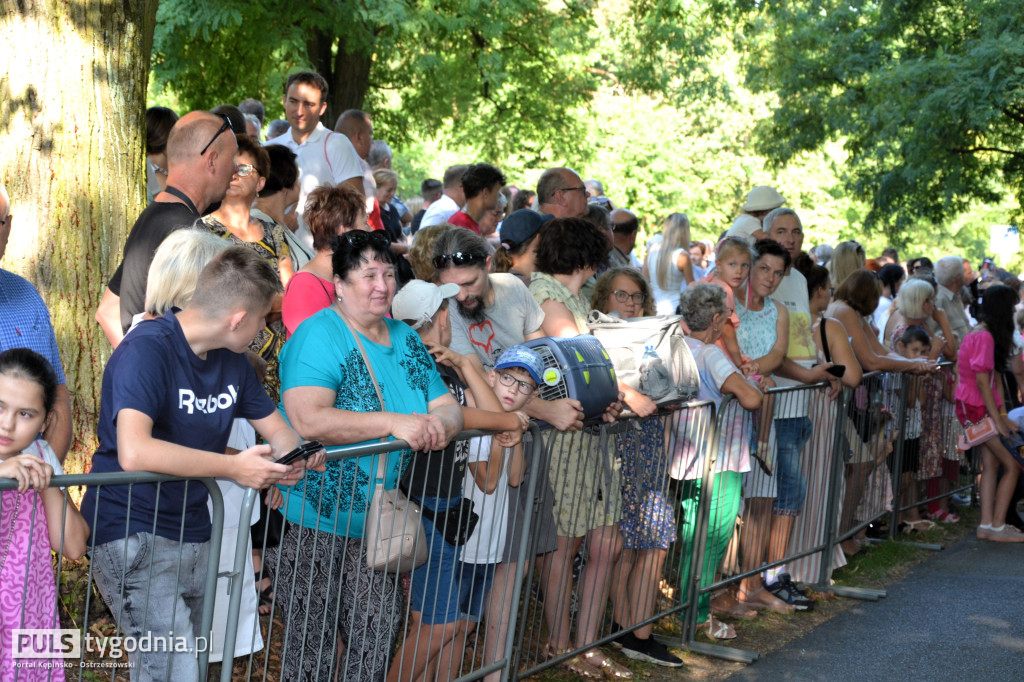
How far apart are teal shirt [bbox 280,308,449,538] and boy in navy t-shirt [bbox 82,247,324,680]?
42 centimetres

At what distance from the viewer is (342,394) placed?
4.17 m

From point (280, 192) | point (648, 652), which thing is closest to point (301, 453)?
point (280, 192)

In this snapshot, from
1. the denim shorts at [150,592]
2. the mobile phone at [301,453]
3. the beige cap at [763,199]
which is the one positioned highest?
the beige cap at [763,199]

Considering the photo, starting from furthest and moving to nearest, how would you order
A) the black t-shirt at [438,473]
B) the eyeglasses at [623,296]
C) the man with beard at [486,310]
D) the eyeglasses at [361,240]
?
the eyeglasses at [623,296], the man with beard at [486,310], the black t-shirt at [438,473], the eyeglasses at [361,240]

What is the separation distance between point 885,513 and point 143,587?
687 centimetres

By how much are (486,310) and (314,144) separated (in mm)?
2947

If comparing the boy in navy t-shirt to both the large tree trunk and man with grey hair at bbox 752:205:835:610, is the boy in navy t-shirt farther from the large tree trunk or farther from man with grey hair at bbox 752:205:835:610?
man with grey hair at bbox 752:205:835:610

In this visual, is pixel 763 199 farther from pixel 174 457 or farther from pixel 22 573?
pixel 22 573

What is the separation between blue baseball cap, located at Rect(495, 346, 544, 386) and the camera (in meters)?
4.89

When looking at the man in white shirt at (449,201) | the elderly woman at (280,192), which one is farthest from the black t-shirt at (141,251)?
the man in white shirt at (449,201)

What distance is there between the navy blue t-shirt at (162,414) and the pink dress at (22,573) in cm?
18

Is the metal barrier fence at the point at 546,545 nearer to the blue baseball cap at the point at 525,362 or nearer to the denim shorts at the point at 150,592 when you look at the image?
the denim shorts at the point at 150,592

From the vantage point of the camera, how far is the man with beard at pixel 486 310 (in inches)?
196

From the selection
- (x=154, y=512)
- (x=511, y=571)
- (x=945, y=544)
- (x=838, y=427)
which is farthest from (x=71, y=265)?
(x=945, y=544)
